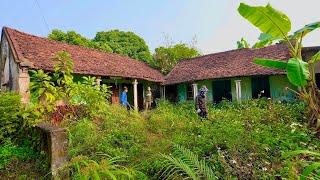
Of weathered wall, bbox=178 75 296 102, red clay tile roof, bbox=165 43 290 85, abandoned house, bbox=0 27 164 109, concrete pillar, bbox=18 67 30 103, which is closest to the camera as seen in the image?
concrete pillar, bbox=18 67 30 103

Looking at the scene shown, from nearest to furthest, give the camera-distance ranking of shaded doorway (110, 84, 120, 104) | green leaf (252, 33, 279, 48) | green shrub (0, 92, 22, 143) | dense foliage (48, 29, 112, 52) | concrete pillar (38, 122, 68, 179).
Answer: concrete pillar (38, 122, 68, 179)
green leaf (252, 33, 279, 48)
green shrub (0, 92, 22, 143)
shaded doorway (110, 84, 120, 104)
dense foliage (48, 29, 112, 52)

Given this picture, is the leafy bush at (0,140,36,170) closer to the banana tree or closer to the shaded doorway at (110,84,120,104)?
the banana tree

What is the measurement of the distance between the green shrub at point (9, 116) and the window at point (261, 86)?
13.8 meters

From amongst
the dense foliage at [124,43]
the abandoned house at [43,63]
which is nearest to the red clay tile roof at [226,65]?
the abandoned house at [43,63]

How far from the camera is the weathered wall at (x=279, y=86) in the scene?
18.1 m

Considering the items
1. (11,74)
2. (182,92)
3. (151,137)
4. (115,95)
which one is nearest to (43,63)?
(11,74)

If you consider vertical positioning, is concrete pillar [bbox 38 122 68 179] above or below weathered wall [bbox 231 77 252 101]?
below

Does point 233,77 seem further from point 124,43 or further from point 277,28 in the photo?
point 124,43

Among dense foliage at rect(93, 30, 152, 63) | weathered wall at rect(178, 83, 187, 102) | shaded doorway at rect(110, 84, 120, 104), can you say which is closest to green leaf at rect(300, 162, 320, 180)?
shaded doorway at rect(110, 84, 120, 104)

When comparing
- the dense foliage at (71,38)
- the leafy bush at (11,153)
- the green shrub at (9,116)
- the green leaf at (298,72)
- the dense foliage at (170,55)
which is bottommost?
the leafy bush at (11,153)

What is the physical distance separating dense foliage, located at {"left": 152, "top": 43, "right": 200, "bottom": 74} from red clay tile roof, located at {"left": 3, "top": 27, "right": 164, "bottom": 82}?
553cm

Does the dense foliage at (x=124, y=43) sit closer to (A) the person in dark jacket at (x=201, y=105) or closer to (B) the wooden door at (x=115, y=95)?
(B) the wooden door at (x=115, y=95)

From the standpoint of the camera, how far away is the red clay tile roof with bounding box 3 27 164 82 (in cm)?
1339

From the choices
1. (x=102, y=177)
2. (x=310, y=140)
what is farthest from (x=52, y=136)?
(x=310, y=140)
